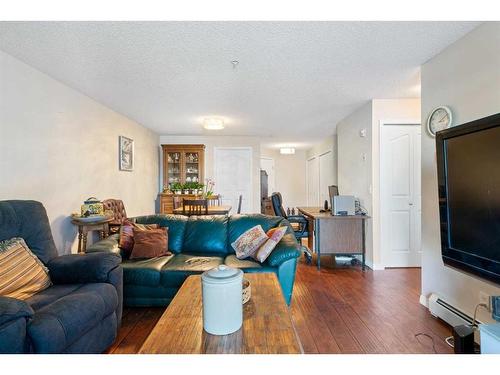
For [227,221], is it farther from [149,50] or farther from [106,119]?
[106,119]

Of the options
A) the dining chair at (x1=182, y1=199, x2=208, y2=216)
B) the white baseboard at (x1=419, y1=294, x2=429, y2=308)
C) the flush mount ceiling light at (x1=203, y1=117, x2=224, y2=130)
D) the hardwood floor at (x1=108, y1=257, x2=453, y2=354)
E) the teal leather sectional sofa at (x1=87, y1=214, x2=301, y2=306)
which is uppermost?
the flush mount ceiling light at (x1=203, y1=117, x2=224, y2=130)

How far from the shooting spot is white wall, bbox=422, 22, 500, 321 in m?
1.80

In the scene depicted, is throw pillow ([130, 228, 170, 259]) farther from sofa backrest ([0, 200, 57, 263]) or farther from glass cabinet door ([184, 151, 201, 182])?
glass cabinet door ([184, 151, 201, 182])

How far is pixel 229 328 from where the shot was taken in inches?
43.7

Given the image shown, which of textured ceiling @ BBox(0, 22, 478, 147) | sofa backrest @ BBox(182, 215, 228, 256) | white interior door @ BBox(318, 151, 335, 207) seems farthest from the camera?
white interior door @ BBox(318, 151, 335, 207)

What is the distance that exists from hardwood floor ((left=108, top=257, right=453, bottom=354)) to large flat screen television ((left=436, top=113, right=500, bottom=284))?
0.88 m

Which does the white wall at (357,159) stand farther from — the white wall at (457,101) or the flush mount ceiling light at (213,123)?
the flush mount ceiling light at (213,123)

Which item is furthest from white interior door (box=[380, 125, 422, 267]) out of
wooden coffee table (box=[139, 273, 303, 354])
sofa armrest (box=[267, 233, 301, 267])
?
wooden coffee table (box=[139, 273, 303, 354])

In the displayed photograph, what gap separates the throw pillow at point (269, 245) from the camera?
7.91 ft

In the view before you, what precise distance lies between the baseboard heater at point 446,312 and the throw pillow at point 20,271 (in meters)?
3.02

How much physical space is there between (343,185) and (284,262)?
2848 millimetres

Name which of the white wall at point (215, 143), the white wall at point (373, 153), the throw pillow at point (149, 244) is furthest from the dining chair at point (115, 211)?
the white wall at point (373, 153)

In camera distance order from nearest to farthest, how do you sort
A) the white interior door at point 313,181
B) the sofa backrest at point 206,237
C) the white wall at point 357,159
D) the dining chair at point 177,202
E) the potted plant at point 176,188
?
the sofa backrest at point 206,237, the white wall at point 357,159, the dining chair at point 177,202, the potted plant at point 176,188, the white interior door at point 313,181
